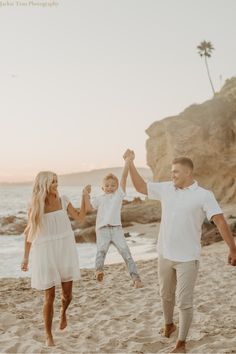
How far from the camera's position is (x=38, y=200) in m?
4.91

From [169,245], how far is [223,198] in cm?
3053

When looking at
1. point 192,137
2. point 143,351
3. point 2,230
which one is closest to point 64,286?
point 143,351

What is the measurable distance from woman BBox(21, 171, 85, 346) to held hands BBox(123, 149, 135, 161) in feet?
2.57

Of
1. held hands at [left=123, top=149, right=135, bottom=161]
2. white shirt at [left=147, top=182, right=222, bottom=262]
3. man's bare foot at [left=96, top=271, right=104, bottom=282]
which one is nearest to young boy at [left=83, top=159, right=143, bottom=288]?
man's bare foot at [left=96, top=271, right=104, bottom=282]

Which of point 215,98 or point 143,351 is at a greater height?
point 215,98

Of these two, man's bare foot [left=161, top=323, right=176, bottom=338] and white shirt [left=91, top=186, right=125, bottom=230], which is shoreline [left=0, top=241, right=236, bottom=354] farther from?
white shirt [left=91, top=186, right=125, bottom=230]

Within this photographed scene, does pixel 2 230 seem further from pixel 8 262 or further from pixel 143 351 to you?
pixel 143 351

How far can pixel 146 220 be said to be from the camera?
28250 mm

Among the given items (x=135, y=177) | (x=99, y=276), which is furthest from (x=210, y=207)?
(x=99, y=276)

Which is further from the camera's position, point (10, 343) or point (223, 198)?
point (223, 198)

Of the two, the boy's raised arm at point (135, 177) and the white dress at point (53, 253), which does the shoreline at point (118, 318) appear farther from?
the boy's raised arm at point (135, 177)

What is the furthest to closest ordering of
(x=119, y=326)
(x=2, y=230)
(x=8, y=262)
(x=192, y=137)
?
(x=192, y=137) → (x=2, y=230) → (x=8, y=262) → (x=119, y=326)

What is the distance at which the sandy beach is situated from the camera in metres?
5.19

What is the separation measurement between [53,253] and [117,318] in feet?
6.25
